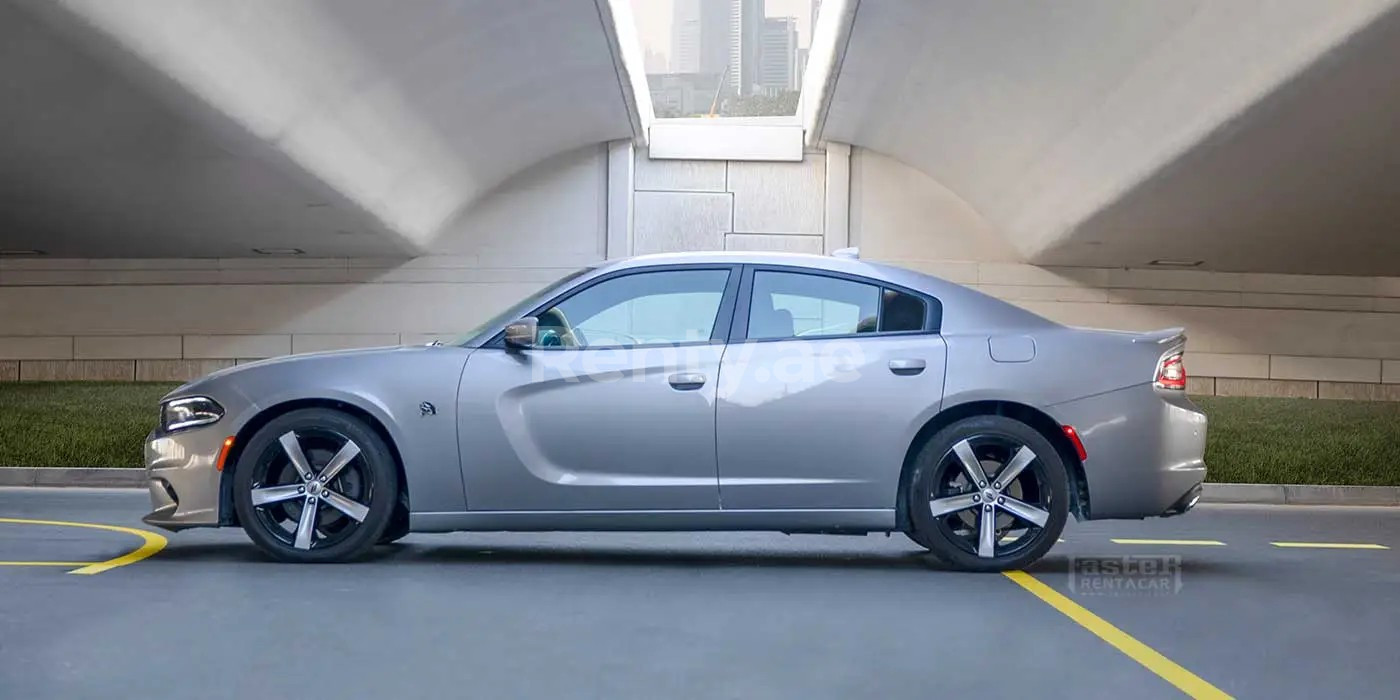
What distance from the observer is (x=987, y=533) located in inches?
253

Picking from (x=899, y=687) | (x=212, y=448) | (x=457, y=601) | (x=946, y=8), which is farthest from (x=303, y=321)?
(x=899, y=687)

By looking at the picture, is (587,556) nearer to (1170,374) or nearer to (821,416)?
(821,416)

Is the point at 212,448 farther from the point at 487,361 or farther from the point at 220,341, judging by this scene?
the point at 220,341

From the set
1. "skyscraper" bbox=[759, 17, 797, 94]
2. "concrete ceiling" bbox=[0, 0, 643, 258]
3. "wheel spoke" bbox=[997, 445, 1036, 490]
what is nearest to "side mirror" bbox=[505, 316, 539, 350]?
"wheel spoke" bbox=[997, 445, 1036, 490]

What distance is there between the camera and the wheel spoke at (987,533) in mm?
6410

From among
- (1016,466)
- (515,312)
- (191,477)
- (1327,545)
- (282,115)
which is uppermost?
(282,115)

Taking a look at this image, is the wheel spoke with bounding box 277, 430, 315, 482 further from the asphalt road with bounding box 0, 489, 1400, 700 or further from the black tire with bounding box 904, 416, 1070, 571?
the black tire with bounding box 904, 416, 1070, 571

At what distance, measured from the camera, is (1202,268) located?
20.3 m

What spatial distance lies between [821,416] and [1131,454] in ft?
4.70

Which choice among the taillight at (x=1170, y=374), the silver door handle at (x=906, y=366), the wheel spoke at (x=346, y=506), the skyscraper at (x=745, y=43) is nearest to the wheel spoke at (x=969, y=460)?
the silver door handle at (x=906, y=366)

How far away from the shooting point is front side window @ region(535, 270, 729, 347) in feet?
21.7

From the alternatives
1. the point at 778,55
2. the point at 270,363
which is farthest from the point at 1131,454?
the point at 778,55

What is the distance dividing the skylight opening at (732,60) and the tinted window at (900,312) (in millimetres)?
11450

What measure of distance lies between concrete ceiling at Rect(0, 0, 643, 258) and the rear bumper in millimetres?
7243
